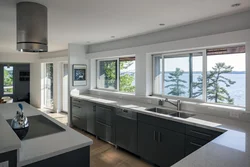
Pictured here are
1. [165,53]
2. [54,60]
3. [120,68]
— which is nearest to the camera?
[165,53]

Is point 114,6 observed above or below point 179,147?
above

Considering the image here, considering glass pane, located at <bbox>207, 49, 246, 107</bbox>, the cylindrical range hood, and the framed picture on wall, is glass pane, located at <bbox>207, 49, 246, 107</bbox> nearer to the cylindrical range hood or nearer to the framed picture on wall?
the cylindrical range hood

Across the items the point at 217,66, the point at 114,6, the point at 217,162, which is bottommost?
the point at 217,162

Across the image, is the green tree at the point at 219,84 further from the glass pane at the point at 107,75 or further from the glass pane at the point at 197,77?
the glass pane at the point at 107,75

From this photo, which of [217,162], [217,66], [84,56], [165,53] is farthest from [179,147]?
[84,56]

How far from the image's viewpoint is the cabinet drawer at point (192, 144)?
2332 mm

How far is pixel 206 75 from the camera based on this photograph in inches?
123

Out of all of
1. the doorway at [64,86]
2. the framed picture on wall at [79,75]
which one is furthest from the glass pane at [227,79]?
the doorway at [64,86]

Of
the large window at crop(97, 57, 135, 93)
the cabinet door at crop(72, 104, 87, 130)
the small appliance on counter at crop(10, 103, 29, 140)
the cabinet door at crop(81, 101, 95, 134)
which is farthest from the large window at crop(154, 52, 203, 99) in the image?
the small appliance on counter at crop(10, 103, 29, 140)

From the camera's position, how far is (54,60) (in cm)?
684

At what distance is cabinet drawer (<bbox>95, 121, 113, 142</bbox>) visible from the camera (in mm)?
3830

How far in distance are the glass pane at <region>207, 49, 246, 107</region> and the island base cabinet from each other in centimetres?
240

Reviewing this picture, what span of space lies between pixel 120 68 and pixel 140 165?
262 cm

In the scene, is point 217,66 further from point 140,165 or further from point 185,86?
point 140,165
